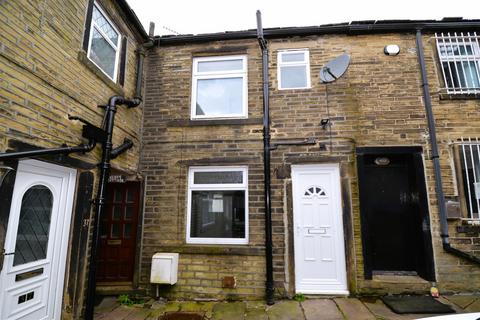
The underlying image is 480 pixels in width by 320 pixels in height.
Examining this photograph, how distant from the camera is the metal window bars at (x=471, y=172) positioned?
4.57 m

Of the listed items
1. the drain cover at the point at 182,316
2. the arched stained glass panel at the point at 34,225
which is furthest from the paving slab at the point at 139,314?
the arched stained glass panel at the point at 34,225

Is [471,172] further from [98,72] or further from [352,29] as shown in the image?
[98,72]

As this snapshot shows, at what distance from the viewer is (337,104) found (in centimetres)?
505

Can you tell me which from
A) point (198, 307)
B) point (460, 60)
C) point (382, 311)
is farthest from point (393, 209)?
point (198, 307)

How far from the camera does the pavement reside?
379 cm

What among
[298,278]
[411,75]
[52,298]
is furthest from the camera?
[411,75]

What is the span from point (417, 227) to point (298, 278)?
2.47m

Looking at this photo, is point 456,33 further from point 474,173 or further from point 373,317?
point 373,317

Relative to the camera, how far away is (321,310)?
3955 millimetres

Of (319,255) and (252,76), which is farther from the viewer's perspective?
(252,76)

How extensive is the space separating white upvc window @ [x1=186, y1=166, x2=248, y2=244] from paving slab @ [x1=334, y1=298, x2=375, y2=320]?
6.53ft

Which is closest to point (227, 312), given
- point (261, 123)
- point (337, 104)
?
point (261, 123)

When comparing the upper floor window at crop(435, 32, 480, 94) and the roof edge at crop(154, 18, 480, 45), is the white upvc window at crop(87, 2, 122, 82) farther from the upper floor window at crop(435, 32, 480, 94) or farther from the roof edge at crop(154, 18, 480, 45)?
the upper floor window at crop(435, 32, 480, 94)

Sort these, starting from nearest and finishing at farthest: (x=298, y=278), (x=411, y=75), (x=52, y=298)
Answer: (x=52, y=298), (x=298, y=278), (x=411, y=75)
